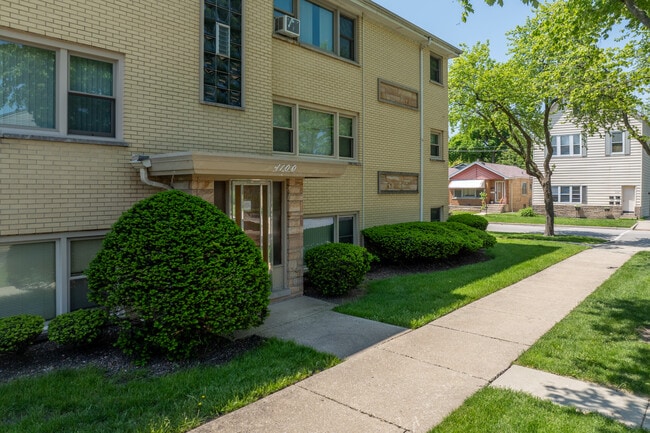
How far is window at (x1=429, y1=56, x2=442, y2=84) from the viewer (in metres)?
16.2

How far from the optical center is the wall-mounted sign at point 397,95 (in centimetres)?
1341

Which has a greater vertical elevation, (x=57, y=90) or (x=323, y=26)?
(x=323, y=26)

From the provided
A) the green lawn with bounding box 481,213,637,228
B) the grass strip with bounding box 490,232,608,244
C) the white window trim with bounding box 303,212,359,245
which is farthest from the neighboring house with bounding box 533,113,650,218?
the white window trim with bounding box 303,212,359,245

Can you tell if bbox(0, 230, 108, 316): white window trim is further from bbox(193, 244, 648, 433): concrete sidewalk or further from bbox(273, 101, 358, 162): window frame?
bbox(273, 101, 358, 162): window frame

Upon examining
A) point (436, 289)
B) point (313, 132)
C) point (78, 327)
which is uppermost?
point (313, 132)

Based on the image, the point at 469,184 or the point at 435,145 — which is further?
the point at 469,184

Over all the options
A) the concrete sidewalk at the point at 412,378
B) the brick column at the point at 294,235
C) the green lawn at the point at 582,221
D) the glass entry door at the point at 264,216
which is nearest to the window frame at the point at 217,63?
the glass entry door at the point at 264,216

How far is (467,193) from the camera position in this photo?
153ft

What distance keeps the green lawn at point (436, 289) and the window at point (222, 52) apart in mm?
4715

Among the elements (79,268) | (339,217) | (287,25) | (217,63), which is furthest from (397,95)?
(79,268)

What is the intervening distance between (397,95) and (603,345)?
9.99 meters

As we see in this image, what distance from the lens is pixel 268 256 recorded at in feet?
28.0

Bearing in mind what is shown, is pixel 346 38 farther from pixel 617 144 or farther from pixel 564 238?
pixel 617 144

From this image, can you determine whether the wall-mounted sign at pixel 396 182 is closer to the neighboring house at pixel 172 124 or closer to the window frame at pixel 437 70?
the neighboring house at pixel 172 124
